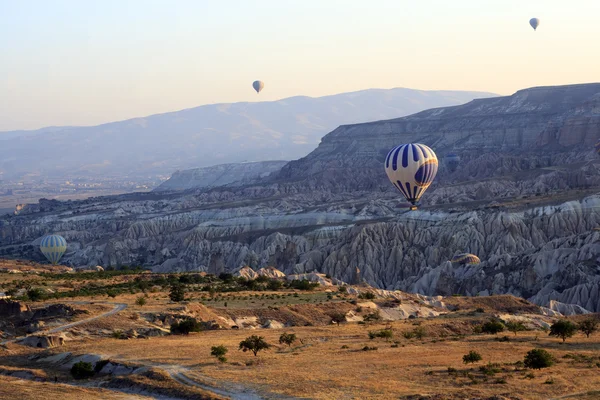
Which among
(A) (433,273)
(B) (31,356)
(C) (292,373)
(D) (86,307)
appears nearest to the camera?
(C) (292,373)

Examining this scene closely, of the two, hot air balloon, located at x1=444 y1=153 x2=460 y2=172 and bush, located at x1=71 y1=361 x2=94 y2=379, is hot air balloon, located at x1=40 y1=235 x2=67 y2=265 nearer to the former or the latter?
hot air balloon, located at x1=444 y1=153 x2=460 y2=172

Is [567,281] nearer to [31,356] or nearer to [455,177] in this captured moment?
[31,356]

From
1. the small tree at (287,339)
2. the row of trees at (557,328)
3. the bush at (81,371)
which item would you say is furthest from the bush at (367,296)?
the bush at (81,371)

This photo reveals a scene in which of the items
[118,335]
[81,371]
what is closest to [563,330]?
[118,335]

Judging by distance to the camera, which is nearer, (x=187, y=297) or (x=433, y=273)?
(x=187, y=297)

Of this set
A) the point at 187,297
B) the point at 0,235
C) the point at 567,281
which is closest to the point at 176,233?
the point at 0,235

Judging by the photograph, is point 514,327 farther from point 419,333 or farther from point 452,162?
point 452,162

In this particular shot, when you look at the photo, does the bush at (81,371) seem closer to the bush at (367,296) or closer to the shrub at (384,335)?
the shrub at (384,335)
